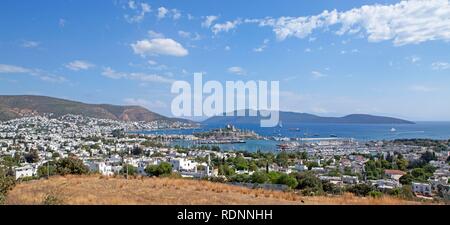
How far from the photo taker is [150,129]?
121 m

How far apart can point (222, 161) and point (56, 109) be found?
64.2m

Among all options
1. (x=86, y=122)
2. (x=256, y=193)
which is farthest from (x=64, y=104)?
(x=256, y=193)

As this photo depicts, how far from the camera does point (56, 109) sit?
9606 cm

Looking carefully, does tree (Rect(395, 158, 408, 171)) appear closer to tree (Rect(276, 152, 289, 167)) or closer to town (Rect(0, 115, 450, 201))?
town (Rect(0, 115, 450, 201))

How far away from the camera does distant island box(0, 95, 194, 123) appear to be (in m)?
85.9

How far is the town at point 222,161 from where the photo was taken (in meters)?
18.9

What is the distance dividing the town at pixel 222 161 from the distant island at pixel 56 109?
2609mm

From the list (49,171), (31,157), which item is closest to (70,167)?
(49,171)

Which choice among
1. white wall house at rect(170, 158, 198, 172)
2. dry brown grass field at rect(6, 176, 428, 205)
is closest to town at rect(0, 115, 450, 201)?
white wall house at rect(170, 158, 198, 172)

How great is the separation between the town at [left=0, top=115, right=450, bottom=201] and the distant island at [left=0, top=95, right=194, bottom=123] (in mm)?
2609

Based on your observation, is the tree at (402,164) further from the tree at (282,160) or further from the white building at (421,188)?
the white building at (421,188)

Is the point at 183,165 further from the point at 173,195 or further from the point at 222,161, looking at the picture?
the point at 173,195

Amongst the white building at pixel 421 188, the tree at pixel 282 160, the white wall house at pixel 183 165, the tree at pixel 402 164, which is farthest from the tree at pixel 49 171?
the tree at pixel 402 164
